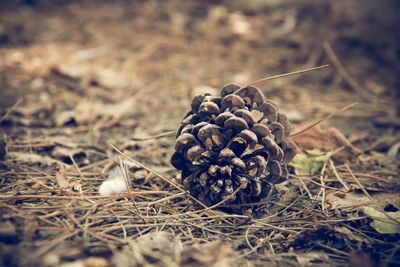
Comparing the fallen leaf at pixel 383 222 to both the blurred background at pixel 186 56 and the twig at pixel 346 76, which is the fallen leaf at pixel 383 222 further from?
the twig at pixel 346 76

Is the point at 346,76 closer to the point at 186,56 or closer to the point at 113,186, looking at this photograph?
the point at 186,56

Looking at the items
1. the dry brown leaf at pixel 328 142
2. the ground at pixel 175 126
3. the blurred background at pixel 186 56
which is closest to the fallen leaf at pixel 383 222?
the ground at pixel 175 126

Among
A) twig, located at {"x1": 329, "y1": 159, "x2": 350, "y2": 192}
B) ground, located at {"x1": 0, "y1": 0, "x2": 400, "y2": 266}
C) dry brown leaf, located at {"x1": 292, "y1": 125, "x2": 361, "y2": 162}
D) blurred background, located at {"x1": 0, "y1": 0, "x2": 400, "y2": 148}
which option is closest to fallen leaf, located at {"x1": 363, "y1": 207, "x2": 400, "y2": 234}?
ground, located at {"x1": 0, "y1": 0, "x2": 400, "y2": 266}

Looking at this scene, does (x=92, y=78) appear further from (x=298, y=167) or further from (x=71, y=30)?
(x=298, y=167)

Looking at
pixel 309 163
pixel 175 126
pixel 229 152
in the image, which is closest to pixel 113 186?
pixel 229 152

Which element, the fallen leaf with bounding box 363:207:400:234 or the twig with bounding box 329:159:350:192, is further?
the twig with bounding box 329:159:350:192

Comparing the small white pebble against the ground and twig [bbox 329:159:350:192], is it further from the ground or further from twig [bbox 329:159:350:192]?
twig [bbox 329:159:350:192]
